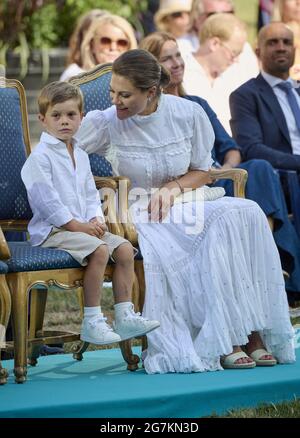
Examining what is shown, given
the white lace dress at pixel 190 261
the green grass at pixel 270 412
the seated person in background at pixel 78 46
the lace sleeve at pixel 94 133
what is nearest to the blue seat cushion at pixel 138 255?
the white lace dress at pixel 190 261

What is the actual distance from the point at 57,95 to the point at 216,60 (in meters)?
3.39

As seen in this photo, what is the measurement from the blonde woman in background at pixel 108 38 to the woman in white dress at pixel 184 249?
239cm

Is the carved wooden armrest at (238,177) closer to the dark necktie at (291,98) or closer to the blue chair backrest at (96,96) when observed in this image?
the blue chair backrest at (96,96)

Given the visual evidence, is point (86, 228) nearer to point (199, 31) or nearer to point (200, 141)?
point (200, 141)

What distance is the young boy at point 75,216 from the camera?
5914 mm

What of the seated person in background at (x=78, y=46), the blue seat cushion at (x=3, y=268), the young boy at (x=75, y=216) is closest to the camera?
the blue seat cushion at (x=3, y=268)

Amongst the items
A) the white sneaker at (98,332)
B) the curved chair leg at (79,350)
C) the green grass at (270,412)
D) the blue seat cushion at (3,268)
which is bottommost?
the green grass at (270,412)

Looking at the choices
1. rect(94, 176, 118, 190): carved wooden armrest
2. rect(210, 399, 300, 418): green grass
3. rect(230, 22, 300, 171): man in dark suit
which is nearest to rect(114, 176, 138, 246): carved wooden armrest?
rect(94, 176, 118, 190): carved wooden armrest

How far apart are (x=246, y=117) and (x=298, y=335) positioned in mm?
1936

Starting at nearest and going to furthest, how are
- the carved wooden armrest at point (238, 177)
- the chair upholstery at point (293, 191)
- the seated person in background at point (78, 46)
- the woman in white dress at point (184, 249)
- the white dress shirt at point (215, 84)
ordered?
the woman in white dress at point (184, 249), the carved wooden armrest at point (238, 177), the chair upholstery at point (293, 191), the white dress shirt at point (215, 84), the seated person in background at point (78, 46)

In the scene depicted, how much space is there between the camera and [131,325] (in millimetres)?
5934

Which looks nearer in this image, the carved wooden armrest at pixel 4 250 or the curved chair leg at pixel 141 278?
the carved wooden armrest at pixel 4 250
